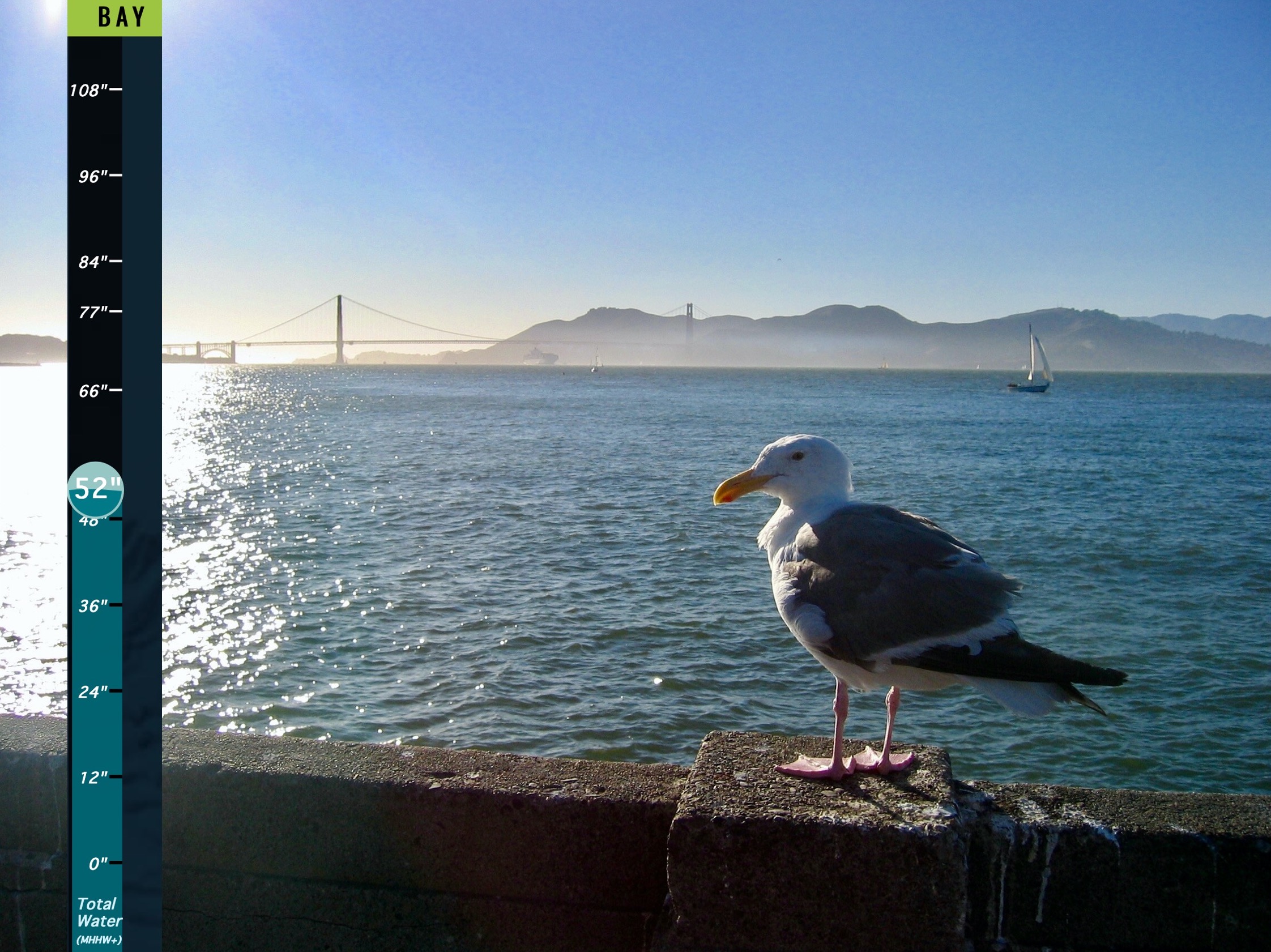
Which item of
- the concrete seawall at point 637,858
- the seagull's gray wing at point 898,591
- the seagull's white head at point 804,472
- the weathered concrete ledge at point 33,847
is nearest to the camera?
the concrete seawall at point 637,858

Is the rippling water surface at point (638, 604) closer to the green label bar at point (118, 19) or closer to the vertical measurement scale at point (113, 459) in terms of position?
the vertical measurement scale at point (113, 459)

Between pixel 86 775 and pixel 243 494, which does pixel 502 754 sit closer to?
pixel 86 775

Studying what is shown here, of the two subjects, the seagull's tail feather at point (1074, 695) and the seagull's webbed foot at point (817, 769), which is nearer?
the seagull's webbed foot at point (817, 769)

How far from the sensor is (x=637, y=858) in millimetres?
2068

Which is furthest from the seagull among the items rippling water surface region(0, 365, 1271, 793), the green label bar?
rippling water surface region(0, 365, 1271, 793)

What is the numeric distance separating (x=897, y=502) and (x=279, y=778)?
15.5 metres

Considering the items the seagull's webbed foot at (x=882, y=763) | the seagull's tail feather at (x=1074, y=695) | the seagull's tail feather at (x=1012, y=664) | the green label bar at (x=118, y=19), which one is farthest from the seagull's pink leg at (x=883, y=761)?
the green label bar at (x=118, y=19)

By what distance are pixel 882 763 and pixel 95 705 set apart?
173 centimetres

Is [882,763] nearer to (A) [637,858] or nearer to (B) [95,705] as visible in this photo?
(A) [637,858]

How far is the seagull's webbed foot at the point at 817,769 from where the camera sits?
2203 mm

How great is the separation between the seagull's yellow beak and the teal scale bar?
206 centimetres

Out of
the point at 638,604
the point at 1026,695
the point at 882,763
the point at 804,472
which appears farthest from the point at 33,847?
the point at 638,604

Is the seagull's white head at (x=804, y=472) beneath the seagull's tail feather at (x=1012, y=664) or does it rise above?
above

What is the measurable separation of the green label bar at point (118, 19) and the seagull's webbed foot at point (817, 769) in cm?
179
